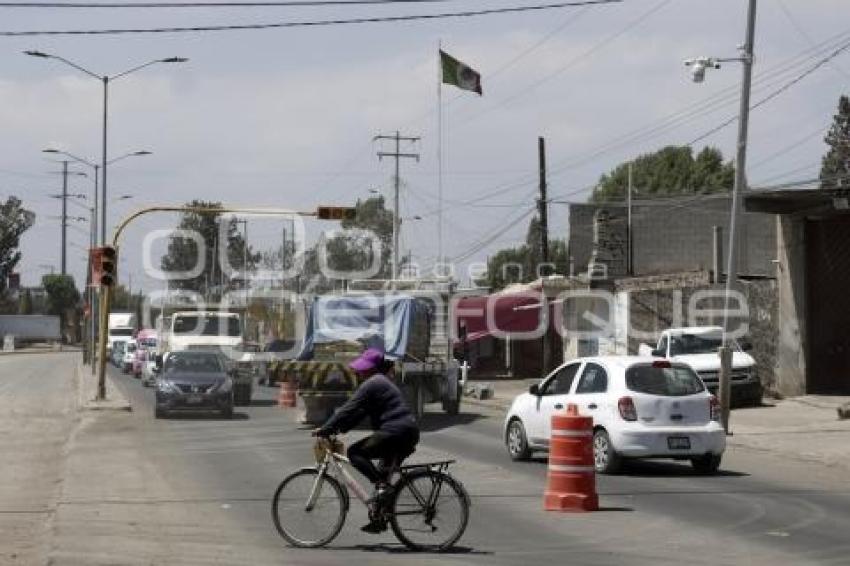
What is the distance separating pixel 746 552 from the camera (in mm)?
11383

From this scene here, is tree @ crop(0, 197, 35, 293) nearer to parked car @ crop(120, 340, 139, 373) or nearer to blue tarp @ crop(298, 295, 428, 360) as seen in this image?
parked car @ crop(120, 340, 139, 373)

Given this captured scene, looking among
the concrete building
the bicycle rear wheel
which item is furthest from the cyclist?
the concrete building

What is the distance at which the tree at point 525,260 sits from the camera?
99.2 meters

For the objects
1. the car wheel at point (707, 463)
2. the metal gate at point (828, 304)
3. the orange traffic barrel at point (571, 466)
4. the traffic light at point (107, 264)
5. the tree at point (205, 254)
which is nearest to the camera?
the orange traffic barrel at point (571, 466)

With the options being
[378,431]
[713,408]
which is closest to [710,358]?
[713,408]

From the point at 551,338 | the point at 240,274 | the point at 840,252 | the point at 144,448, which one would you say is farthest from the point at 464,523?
the point at 240,274

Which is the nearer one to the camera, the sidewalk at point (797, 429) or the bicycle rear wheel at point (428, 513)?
the bicycle rear wheel at point (428, 513)

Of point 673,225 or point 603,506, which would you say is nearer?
point 603,506

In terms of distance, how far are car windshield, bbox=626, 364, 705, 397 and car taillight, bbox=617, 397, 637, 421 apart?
0.22 m

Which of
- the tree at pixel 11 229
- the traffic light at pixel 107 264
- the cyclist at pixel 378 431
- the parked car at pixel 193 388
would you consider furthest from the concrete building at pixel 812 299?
the tree at pixel 11 229

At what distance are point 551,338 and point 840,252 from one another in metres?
18.9

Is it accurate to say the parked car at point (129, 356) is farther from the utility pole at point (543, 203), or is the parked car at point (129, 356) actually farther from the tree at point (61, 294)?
the tree at point (61, 294)

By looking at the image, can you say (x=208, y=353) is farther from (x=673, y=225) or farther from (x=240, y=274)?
(x=240, y=274)

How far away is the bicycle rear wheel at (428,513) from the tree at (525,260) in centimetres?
8103
